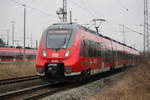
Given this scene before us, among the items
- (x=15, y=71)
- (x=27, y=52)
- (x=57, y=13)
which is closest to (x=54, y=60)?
(x=15, y=71)

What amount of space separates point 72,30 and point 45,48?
5.85 ft

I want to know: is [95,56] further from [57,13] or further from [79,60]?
[57,13]

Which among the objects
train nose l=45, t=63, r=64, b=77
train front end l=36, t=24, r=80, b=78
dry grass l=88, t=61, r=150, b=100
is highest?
train front end l=36, t=24, r=80, b=78

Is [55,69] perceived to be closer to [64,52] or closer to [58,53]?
→ [58,53]

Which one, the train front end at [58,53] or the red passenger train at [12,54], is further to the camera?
the red passenger train at [12,54]

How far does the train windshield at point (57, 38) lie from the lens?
1275 centimetres

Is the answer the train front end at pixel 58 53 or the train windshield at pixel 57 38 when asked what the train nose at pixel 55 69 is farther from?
the train windshield at pixel 57 38

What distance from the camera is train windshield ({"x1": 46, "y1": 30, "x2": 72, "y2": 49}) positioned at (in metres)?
12.8

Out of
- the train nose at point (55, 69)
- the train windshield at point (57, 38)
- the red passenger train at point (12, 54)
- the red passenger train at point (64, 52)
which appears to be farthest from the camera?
the red passenger train at point (12, 54)

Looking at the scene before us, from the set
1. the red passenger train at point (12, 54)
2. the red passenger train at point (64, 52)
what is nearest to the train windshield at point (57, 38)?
the red passenger train at point (64, 52)

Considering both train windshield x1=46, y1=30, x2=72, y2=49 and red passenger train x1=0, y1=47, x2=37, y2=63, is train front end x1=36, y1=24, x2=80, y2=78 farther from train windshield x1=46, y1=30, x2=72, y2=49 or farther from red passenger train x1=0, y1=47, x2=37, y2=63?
red passenger train x1=0, y1=47, x2=37, y2=63

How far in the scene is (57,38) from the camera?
13.0 meters

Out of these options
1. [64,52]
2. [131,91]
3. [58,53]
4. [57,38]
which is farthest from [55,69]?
[131,91]

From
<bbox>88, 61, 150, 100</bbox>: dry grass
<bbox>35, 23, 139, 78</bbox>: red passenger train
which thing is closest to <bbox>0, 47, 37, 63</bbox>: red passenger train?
<bbox>35, 23, 139, 78</bbox>: red passenger train
